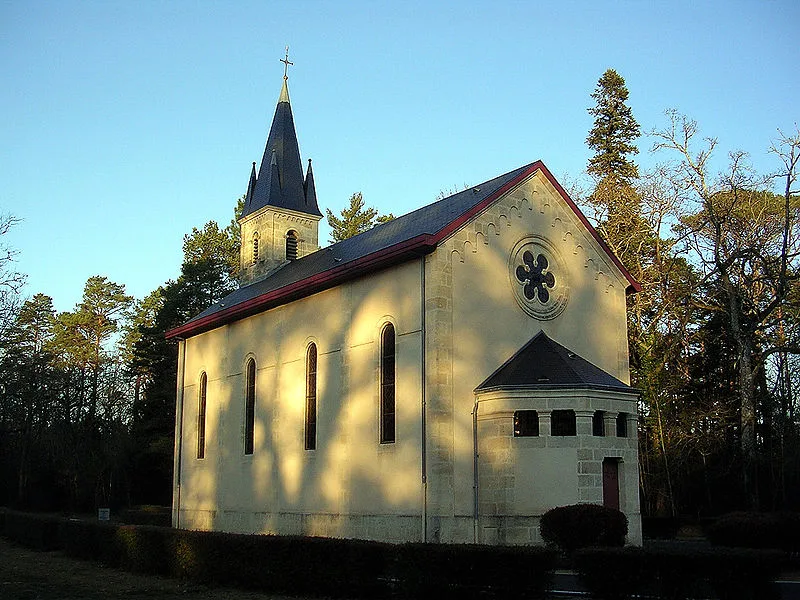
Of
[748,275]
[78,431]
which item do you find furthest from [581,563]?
[78,431]

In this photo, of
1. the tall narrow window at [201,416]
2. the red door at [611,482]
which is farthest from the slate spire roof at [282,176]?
the red door at [611,482]

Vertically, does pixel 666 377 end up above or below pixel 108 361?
below

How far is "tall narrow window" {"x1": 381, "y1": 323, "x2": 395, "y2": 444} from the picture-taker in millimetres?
22109

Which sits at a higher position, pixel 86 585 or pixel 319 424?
pixel 319 424

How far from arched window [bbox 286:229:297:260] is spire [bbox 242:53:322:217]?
3.89ft

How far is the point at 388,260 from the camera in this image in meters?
22.4

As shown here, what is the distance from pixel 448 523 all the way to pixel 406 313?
17.9 feet

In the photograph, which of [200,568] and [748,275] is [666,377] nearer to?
[748,275]

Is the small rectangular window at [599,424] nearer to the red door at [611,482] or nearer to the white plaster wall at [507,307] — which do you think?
the red door at [611,482]

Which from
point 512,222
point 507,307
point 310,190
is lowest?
point 507,307

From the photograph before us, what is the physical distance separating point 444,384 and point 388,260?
3.83 metres

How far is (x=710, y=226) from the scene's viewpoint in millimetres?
33312

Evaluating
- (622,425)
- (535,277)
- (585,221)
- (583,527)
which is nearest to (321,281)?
(535,277)

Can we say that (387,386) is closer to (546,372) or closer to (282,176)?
(546,372)
